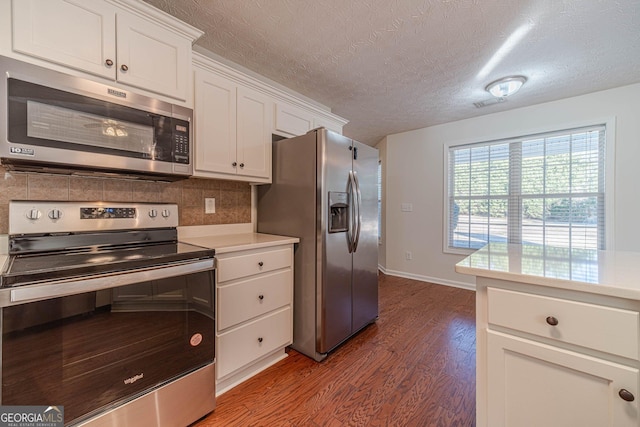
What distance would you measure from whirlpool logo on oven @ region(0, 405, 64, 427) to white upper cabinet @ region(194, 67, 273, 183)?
1.26 m

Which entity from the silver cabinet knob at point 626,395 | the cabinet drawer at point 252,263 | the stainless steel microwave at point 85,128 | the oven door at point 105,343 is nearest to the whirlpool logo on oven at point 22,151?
the stainless steel microwave at point 85,128

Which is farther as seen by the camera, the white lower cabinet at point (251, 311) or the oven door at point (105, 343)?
the white lower cabinet at point (251, 311)

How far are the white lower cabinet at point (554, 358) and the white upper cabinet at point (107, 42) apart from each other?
1969mm

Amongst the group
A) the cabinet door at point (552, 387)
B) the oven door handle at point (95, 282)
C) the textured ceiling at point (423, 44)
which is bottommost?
the cabinet door at point (552, 387)

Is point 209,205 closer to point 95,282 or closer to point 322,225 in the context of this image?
point 322,225

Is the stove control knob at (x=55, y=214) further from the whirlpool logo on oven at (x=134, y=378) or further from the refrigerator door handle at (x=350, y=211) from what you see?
the refrigerator door handle at (x=350, y=211)

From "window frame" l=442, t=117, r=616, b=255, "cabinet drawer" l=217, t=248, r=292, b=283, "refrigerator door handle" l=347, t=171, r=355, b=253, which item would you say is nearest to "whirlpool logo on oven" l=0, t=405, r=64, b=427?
"cabinet drawer" l=217, t=248, r=292, b=283

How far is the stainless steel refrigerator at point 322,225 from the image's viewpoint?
196 cm

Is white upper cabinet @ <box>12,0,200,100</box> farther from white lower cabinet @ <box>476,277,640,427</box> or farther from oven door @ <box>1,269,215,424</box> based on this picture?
white lower cabinet @ <box>476,277,640,427</box>

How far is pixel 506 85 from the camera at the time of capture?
249 centimetres

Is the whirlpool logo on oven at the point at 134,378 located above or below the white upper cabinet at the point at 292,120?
below

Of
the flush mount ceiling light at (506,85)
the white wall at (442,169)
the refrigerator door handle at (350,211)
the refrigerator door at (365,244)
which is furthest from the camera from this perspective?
the white wall at (442,169)

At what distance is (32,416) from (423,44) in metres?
2.96

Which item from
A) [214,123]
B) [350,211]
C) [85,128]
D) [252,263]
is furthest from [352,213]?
[85,128]
